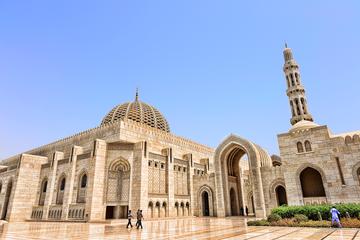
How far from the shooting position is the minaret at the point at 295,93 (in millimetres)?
31173

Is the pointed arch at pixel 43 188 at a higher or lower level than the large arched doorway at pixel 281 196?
higher

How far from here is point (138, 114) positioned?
130 feet

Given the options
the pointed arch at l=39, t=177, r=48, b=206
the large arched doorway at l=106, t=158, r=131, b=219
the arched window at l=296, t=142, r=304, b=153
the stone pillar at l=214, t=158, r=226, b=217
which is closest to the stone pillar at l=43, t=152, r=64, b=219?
the pointed arch at l=39, t=177, r=48, b=206

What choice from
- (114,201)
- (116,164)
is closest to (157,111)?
(116,164)

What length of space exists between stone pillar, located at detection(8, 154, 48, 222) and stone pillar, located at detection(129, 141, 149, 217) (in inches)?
593

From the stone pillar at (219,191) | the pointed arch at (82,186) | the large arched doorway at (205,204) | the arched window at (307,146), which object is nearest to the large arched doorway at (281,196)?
the arched window at (307,146)

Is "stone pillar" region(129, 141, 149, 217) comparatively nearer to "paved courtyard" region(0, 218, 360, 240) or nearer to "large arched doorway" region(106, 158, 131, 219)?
"large arched doorway" region(106, 158, 131, 219)

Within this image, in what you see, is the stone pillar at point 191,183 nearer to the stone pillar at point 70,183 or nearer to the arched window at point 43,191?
the stone pillar at point 70,183

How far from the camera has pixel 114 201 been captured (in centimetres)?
2569

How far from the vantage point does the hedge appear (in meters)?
14.3

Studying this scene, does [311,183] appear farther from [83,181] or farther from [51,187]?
[51,187]

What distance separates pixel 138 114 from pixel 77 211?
1796 cm

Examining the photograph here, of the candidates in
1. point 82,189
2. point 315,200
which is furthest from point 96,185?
point 315,200

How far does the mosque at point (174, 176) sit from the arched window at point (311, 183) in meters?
0.08
